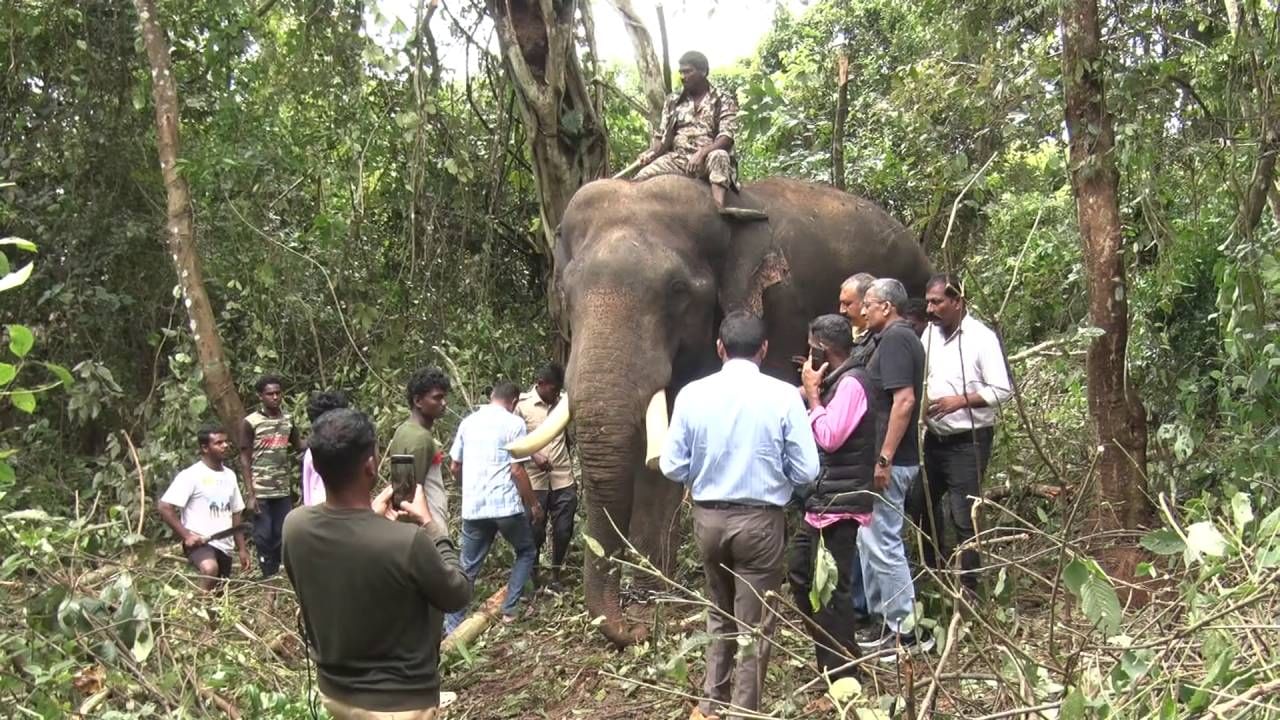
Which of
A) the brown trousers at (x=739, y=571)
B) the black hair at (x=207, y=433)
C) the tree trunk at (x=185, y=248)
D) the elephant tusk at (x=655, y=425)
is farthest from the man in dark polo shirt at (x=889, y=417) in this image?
the tree trunk at (x=185, y=248)

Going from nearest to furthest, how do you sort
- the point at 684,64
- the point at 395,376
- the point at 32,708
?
the point at 32,708
the point at 684,64
the point at 395,376

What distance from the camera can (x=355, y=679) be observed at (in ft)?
11.2

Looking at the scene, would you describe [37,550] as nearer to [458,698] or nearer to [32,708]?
[32,708]

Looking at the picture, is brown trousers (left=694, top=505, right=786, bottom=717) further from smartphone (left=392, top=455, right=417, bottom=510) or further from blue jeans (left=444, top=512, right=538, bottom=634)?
blue jeans (left=444, top=512, right=538, bottom=634)

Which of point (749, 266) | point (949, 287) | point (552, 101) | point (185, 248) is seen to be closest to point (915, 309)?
point (949, 287)

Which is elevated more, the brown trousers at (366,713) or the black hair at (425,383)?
the black hair at (425,383)

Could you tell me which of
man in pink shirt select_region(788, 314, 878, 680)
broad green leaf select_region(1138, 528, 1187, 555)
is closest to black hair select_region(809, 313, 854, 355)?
man in pink shirt select_region(788, 314, 878, 680)

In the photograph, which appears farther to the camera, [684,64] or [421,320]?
[421,320]

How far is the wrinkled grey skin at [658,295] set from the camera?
18.6ft

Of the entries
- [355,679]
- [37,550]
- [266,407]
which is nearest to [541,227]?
[266,407]

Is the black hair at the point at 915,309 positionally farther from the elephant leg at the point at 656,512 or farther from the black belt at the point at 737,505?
the black belt at the point at 737,505

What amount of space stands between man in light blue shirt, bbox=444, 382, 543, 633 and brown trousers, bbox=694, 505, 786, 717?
2054mm

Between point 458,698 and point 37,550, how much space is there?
2023 mm

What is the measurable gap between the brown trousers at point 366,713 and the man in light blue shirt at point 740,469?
1.35m
